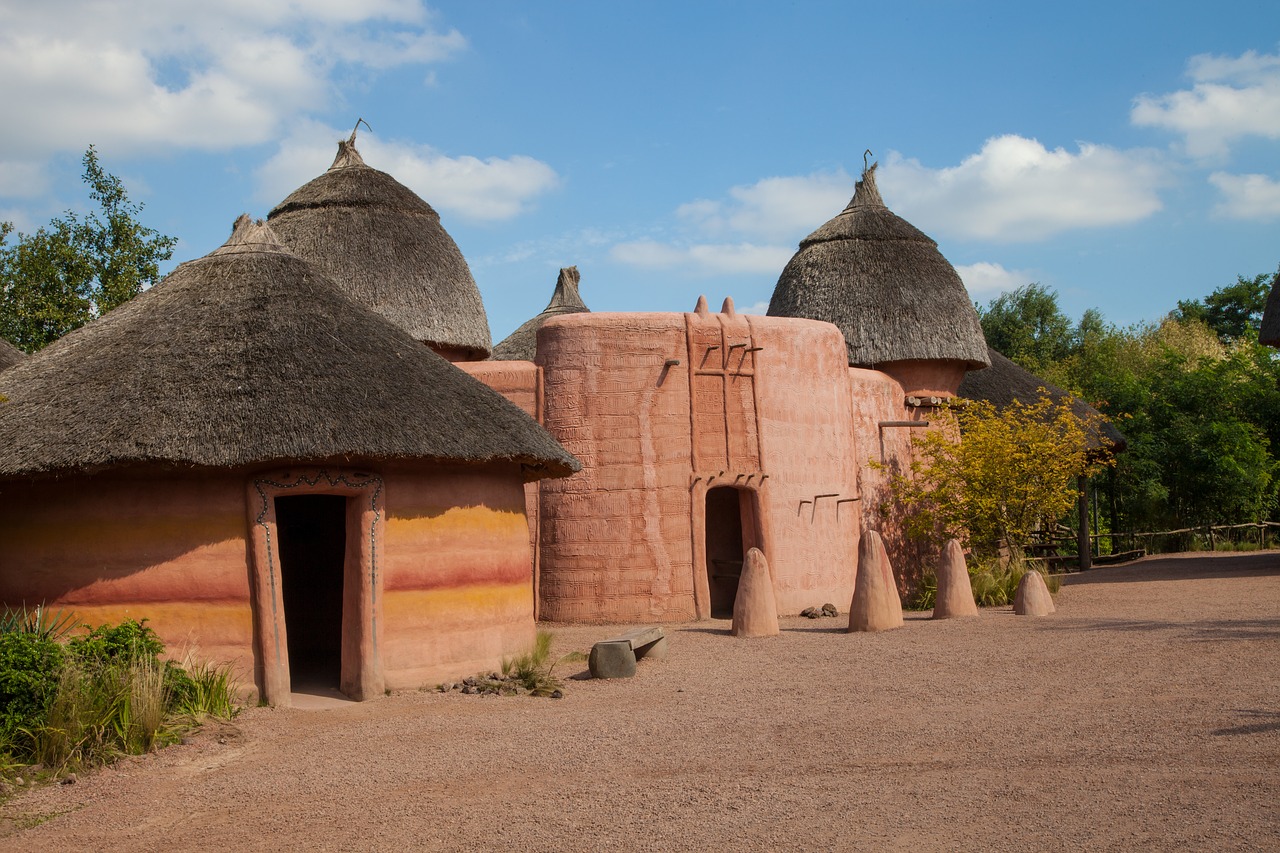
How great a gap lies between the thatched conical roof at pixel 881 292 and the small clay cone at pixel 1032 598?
19.1ft

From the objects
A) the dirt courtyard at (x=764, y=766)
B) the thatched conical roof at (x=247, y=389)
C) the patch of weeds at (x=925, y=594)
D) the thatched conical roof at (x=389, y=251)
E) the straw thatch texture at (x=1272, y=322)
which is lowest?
the dirt courtyard at (x=764, y=766)

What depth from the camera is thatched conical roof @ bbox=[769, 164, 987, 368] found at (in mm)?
19891

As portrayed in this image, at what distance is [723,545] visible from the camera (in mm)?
18562

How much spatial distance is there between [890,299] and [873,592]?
25.5 feet

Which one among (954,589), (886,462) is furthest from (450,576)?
(886,462)

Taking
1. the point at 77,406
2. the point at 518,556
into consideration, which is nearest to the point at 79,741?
the point at 77,406

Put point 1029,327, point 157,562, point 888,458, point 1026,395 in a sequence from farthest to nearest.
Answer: point 1029,327
point 1026,395
point 888,458
point 157,562

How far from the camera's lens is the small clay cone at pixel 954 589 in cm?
1474

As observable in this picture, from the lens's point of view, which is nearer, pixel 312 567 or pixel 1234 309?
pixel 312 567

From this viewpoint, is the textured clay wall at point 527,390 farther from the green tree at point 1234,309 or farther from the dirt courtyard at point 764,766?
the green tree at point 1234,309

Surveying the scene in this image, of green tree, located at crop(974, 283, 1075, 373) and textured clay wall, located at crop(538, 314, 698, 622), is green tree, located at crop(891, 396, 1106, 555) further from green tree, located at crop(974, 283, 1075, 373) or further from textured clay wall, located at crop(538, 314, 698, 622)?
green tree, located at crop(974, 283, 1075, 373)

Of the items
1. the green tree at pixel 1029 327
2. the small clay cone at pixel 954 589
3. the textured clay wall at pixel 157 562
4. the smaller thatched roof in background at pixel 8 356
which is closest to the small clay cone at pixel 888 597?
the small clay cone at pixel 954 589

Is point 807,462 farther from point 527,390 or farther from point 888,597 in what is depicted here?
point 527,390

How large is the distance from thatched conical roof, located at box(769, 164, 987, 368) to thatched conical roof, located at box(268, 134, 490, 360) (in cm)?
591
